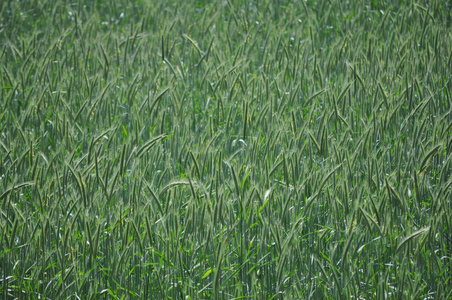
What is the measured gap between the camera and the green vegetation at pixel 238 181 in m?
1.40

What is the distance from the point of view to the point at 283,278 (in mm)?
1378

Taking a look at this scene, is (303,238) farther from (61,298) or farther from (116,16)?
(116,16)

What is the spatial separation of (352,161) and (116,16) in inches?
111

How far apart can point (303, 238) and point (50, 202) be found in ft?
2.85

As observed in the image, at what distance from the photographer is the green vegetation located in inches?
55.1

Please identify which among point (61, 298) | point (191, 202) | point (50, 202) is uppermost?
point (191, 202)

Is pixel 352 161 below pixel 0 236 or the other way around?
the other way around

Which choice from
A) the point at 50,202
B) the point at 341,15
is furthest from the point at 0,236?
the point at 341,15

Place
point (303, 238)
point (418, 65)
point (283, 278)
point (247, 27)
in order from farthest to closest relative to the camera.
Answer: point (247, 27) < point (418, 65) < point (303, 238) < point (283, 278)

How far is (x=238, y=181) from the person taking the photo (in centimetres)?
144

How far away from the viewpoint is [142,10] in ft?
12.6

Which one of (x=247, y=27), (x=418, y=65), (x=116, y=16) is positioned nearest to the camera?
(x=418, y=65)

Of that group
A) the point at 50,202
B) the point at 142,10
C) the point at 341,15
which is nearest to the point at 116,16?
the point at 142,10

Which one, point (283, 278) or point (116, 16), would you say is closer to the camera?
point (283, 278)
